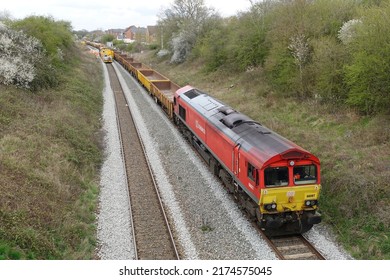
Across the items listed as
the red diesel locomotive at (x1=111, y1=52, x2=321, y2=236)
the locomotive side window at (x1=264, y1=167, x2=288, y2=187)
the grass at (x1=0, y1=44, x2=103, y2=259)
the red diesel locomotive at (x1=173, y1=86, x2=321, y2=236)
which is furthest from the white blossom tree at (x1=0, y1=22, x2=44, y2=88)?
the locomotive side window at (x1=264, y1=167, x2=288, y2=187)

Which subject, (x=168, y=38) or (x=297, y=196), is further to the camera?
(x=168, y=38)

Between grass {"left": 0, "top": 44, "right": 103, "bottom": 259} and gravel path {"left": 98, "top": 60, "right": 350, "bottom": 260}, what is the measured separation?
0.73m

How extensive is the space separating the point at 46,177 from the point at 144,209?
12.9 ft

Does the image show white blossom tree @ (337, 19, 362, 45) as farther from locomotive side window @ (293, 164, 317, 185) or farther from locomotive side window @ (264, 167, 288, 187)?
locomotive side window @ (264, 167, 288, 187)

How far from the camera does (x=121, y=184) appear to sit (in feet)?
52.5

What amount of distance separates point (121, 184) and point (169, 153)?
14.0 ft

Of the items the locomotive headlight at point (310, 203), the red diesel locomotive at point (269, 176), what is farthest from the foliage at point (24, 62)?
the locomotive headlight at point (310, 203)

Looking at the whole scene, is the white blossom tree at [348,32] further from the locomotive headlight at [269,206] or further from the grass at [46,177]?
the grass at [46,177]

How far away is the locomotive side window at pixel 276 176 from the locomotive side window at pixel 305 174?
1.12 ft

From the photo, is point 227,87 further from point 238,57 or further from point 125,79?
point 125,79

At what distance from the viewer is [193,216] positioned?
1319 centimetres

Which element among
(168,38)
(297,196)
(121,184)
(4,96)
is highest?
(168,38)

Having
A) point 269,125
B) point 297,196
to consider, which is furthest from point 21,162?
point 269,125

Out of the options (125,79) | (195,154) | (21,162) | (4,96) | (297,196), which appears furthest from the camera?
(125,79)
